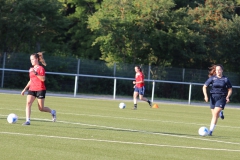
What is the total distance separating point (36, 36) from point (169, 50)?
1064 cm

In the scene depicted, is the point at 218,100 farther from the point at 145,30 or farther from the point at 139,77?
the point at 145,30

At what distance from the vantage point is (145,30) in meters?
49.9

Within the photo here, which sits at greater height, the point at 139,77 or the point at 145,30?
the point at 145,30

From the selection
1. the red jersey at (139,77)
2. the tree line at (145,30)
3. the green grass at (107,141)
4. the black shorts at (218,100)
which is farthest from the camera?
Result: the tree line at (145,30)

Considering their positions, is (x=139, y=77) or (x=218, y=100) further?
(x=139, y=77)

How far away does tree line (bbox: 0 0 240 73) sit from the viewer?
159 feet

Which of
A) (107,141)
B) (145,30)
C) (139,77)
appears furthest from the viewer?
(145,30)

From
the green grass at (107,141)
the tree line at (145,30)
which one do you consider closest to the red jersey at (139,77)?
the green grass at (107,141)

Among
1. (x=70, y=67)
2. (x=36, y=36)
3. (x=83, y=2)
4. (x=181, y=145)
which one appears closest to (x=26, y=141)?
(x=181, y=145)

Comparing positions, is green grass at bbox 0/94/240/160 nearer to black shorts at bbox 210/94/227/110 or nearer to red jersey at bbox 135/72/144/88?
black shorts at bbox 210/94/227/110

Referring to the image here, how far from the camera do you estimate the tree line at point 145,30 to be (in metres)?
48.3

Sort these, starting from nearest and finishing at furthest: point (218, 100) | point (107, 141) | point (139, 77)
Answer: point (107, 141), point (218, 100), point (139, 77)

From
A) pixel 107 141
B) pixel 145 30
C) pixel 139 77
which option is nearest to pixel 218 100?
pixel 107 141

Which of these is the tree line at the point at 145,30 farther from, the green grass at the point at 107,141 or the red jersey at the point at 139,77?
the green grass at the point at 107,141
